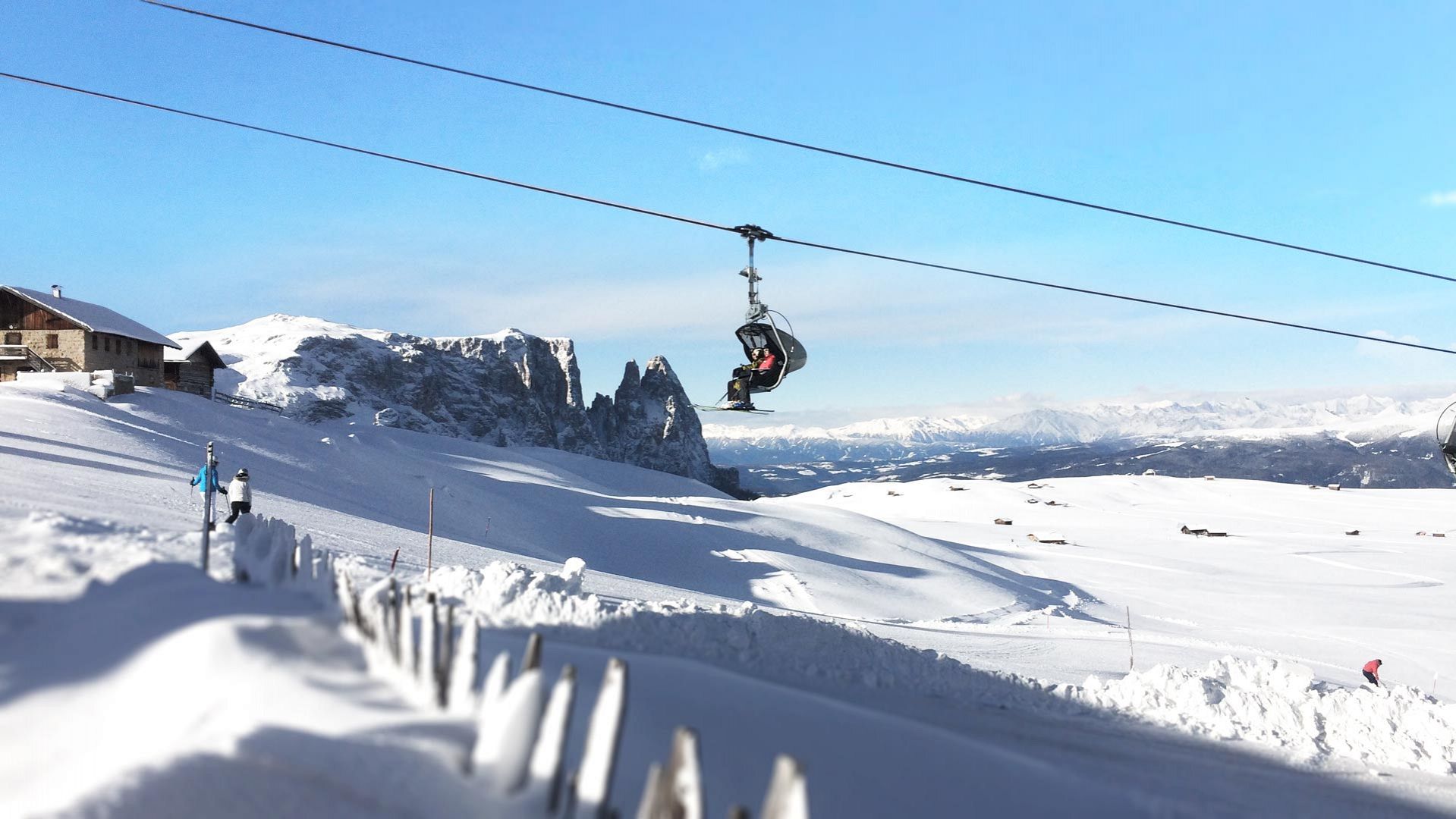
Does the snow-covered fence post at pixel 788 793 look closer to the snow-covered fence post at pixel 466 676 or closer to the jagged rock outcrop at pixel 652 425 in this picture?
the snow-covered fence post at pixel 466 676

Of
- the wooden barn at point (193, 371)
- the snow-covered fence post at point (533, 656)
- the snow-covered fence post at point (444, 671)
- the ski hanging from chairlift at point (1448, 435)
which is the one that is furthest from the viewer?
the wooden barn at point (193, 371)

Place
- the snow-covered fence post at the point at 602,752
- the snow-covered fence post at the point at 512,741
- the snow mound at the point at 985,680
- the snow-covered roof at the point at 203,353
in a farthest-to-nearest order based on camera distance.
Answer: the snow-covered roof at the point at 203,353
the snow mound at the point at 985,680
the snow-covered fence post at the point at 512,741
the snow-covered fence post at the point at 602,752

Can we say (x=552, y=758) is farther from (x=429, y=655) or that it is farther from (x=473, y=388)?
(x=473, y=388)

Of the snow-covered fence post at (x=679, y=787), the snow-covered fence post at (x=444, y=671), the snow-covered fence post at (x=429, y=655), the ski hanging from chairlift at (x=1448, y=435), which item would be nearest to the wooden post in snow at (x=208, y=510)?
the snow-covered fence post at (x=429, y=655)

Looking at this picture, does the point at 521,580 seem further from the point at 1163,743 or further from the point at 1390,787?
the point at 1390,787

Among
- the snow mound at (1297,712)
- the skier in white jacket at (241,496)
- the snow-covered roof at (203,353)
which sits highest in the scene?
the snow-covered roof at (203,353)

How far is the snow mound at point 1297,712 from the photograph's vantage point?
10.4 m

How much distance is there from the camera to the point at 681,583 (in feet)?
82.1

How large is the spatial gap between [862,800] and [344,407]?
9251 cm

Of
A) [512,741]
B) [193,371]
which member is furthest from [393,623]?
Answer: [193,371]

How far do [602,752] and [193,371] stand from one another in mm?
47523

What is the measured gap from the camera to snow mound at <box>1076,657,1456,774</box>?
10.4 m

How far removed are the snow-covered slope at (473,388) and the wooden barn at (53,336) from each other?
51212mm

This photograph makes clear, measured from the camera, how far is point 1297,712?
36.2ft
